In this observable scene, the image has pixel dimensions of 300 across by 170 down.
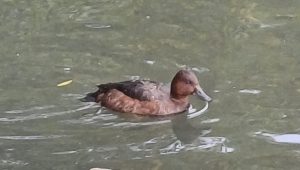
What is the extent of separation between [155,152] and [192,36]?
11.4ft

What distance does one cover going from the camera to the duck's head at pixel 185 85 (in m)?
9.27

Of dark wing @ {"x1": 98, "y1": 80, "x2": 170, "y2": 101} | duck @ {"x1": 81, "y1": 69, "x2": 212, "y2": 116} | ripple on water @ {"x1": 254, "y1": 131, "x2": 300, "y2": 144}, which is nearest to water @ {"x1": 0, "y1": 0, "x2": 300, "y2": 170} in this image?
ripple on water @ {"x1": 254, "y1": 131, "x2": 300, "y2": 144}

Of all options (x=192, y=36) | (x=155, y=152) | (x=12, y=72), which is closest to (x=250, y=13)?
(x=192, y=36)

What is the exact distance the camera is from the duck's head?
9.27 meters

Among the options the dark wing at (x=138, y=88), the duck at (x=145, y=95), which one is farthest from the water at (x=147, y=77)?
the dark wing at (x=138, y=88)

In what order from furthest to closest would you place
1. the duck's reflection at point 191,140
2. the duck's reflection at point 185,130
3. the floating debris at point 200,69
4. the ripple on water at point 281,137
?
the floating debris at point 200,69, the duck's reflection at point 185,130, the ripple on water at point 281,137, the duck's reflection at point 191,140

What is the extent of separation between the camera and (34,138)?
27.0 ft

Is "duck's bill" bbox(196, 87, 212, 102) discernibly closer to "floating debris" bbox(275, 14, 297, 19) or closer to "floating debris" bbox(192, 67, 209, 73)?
"floating debris" bbox(192, 67, 209, 73)

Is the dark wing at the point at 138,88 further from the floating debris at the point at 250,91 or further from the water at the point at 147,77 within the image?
the floating debris at the point at 250,91

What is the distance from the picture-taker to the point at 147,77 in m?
9.94

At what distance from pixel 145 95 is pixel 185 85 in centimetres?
44

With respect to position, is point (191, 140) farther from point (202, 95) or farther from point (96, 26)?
point (96, 26)

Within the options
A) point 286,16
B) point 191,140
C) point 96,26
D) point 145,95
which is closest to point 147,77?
point 145,95


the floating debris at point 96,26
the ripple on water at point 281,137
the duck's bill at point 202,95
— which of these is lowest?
the ripple on water at point 281,137
